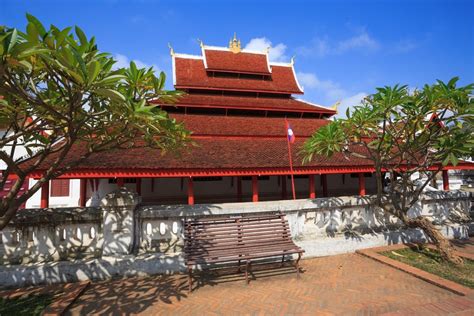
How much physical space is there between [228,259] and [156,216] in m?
1.98

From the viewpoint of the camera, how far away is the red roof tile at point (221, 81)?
15750 mm

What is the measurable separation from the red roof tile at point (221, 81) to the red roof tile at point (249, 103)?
0.61 m

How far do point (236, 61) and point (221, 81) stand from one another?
9.23 feet

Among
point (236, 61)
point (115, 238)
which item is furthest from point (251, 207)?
point (236, 61)

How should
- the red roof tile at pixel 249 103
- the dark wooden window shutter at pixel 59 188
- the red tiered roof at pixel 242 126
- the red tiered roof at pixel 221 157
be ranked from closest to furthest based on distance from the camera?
the red tiered roof at pixel 221 157, the red tiered roof at pixel 242 126, the red roof tile at pixel 249 103, the dark wooden window shutter at pixel 59 188

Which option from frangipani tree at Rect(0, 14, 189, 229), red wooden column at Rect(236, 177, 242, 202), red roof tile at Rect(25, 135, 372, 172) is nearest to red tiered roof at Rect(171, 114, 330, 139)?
red roof tile at Rect(25, 135, 372, 172)

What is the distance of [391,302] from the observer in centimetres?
415

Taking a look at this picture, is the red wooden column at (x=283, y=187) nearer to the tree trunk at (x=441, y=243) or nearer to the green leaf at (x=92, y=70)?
the tree trunk at (x=441, y=243)

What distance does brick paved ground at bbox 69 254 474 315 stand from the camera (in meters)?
4.01

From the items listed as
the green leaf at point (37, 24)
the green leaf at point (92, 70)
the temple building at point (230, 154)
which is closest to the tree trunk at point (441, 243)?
the temple building at point (230, 154)

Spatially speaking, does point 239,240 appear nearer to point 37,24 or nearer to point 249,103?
point 37,24

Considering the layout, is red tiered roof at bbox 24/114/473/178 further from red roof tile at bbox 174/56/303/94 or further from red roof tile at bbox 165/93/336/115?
red roof tile at bbox 174/56/303/94

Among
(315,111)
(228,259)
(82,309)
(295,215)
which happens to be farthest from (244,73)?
(82,309)

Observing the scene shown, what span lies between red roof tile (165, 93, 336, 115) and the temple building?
0.06 m
